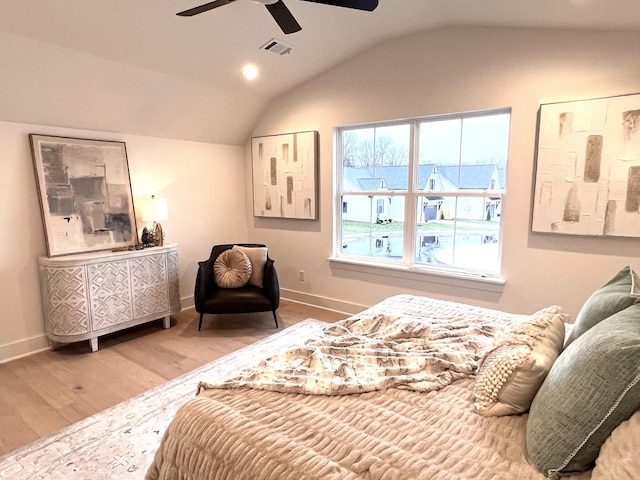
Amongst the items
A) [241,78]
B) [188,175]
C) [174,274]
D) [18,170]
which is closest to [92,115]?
[18,170]

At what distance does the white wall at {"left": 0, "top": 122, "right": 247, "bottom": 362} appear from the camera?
3.09 metres

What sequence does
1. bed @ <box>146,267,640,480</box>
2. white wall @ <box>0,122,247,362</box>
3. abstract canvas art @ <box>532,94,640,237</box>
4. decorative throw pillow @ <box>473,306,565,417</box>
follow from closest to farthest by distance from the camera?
bed @ <box>146,267,640,480</box>
decorative throw pillow @ <box>473,306,565,417</box>
abstract canvas art @ <box>532,94,640,237</box>
white wall @ <box>0,122,247,362</box>

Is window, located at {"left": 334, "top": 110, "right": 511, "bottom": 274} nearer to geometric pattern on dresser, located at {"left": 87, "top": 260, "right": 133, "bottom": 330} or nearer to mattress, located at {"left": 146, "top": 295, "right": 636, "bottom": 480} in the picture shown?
mattress, located at {"left": 146, "top": 295, "right": 636, "bottom": 480}

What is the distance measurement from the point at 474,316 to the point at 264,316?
2.57 metres

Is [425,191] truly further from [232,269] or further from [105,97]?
[105,97]

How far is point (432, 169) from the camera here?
3604 millimetres

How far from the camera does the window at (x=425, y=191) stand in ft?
10.8

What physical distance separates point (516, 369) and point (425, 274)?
2.41 m

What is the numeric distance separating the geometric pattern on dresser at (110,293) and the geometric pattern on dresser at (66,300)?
Result: 0.26ft

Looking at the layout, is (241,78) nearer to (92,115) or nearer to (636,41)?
(92,115)

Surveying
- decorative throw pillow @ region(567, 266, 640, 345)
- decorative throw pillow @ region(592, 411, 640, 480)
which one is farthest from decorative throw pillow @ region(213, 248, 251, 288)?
decorative throw pillow @ region(592, 411, 640, 480)

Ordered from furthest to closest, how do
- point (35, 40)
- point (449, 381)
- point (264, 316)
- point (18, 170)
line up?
point (264, 316), point (18, 170), point (35, 40), point (449, 381)

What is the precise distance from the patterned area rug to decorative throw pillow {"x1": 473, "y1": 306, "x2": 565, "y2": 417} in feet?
3.99

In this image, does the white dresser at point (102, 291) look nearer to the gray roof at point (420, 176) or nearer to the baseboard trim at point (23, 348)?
the baseboard trim at point (23, 348)
